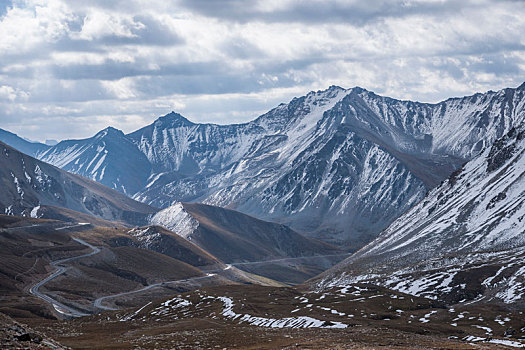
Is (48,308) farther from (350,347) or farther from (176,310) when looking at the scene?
(350,347)

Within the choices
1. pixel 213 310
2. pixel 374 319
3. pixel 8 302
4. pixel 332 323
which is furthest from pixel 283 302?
pixel 8 302

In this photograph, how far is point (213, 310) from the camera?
168m

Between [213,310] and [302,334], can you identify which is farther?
[213,310]

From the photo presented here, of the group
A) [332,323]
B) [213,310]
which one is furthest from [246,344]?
[213,310]

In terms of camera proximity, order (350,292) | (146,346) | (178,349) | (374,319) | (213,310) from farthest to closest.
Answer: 1. (350,292)
2. (213,310)
3. (374,319)
4. (146,346)
5. (178,349)

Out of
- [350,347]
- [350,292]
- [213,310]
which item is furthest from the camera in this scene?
[350,292]

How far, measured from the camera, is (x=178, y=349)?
79.8m

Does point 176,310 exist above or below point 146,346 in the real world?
below

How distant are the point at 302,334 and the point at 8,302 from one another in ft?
424

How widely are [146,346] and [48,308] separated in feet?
396

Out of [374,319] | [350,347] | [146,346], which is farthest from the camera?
[374,319]

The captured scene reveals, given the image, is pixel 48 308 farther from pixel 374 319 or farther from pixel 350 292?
pixel 374 319

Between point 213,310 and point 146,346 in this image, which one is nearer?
point 146,346

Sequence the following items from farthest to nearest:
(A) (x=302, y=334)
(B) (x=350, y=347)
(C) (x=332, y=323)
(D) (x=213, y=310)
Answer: (D) (x=213, y=310) < (C) (x=332, y=323) < (A) (x=302, y=334) < (B) (x=350, y=347)
